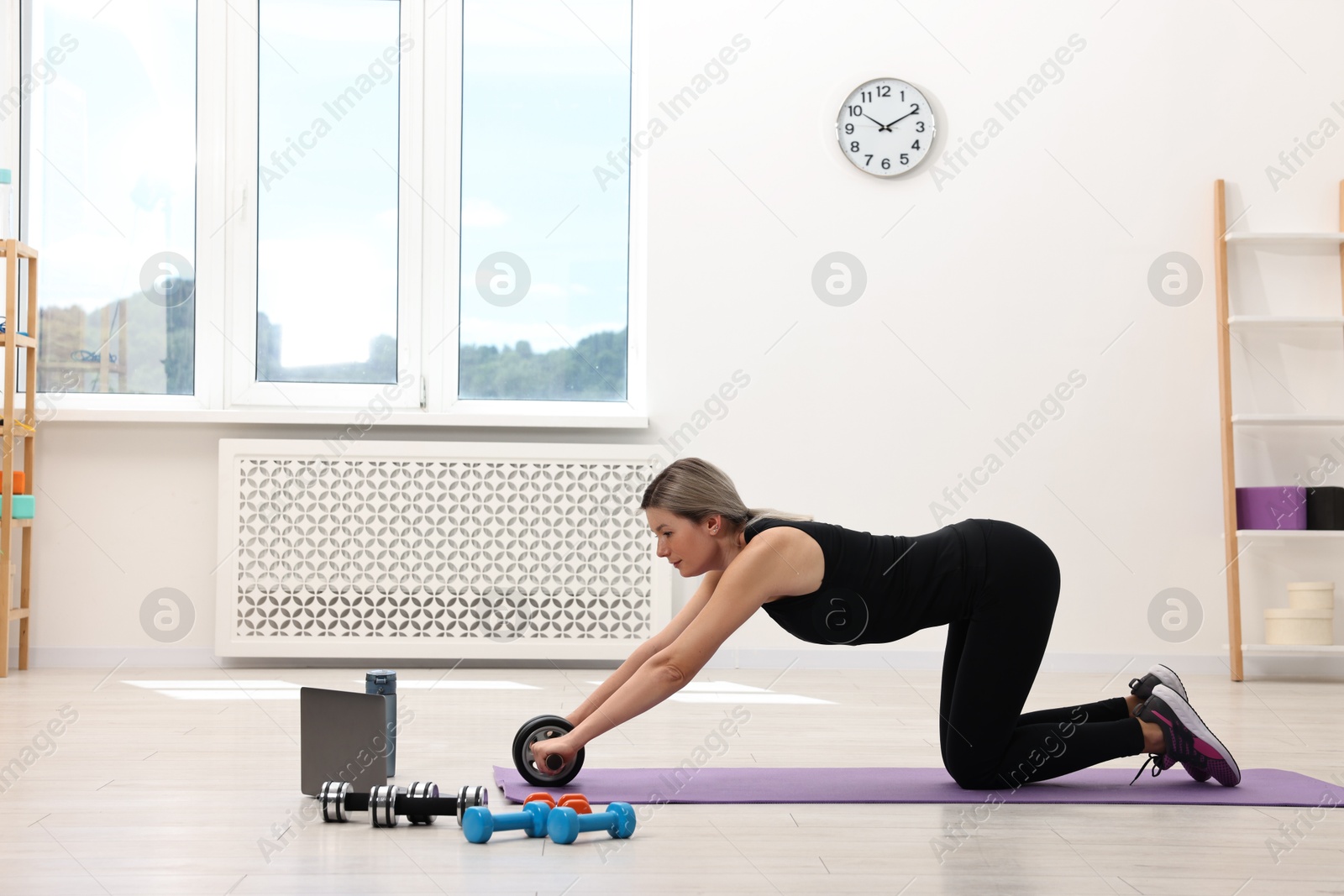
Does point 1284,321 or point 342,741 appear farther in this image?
point 1284,321

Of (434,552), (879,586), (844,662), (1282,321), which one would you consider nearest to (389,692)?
(879,586)

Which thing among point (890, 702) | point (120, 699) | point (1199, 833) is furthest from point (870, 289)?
point (120, 699)

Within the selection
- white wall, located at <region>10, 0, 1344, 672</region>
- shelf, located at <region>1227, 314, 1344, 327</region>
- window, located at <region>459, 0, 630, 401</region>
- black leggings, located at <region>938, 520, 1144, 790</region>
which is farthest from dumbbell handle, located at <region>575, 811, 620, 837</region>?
shelf, located at <region>1227, 314, 1344, 327</region>

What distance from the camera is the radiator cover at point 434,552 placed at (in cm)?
353

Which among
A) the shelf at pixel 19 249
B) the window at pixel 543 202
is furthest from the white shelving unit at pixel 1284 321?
the shelf at pixel 19 249

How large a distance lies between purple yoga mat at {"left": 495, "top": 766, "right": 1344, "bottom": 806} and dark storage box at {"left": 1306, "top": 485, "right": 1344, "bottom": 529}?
172 centimetres

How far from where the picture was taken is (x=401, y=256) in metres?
3.78

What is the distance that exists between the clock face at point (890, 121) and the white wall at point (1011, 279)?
0.06 m

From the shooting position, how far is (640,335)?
3.83 metres

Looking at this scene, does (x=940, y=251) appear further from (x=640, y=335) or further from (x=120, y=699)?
(x=120, y=699)

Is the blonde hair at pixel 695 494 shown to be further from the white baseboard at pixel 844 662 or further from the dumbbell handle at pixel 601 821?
the white baseboard at pixel 844 662

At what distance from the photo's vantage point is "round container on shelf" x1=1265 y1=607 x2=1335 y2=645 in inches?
139

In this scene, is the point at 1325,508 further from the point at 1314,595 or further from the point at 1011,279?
the point at 1011,279

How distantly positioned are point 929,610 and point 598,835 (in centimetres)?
68
